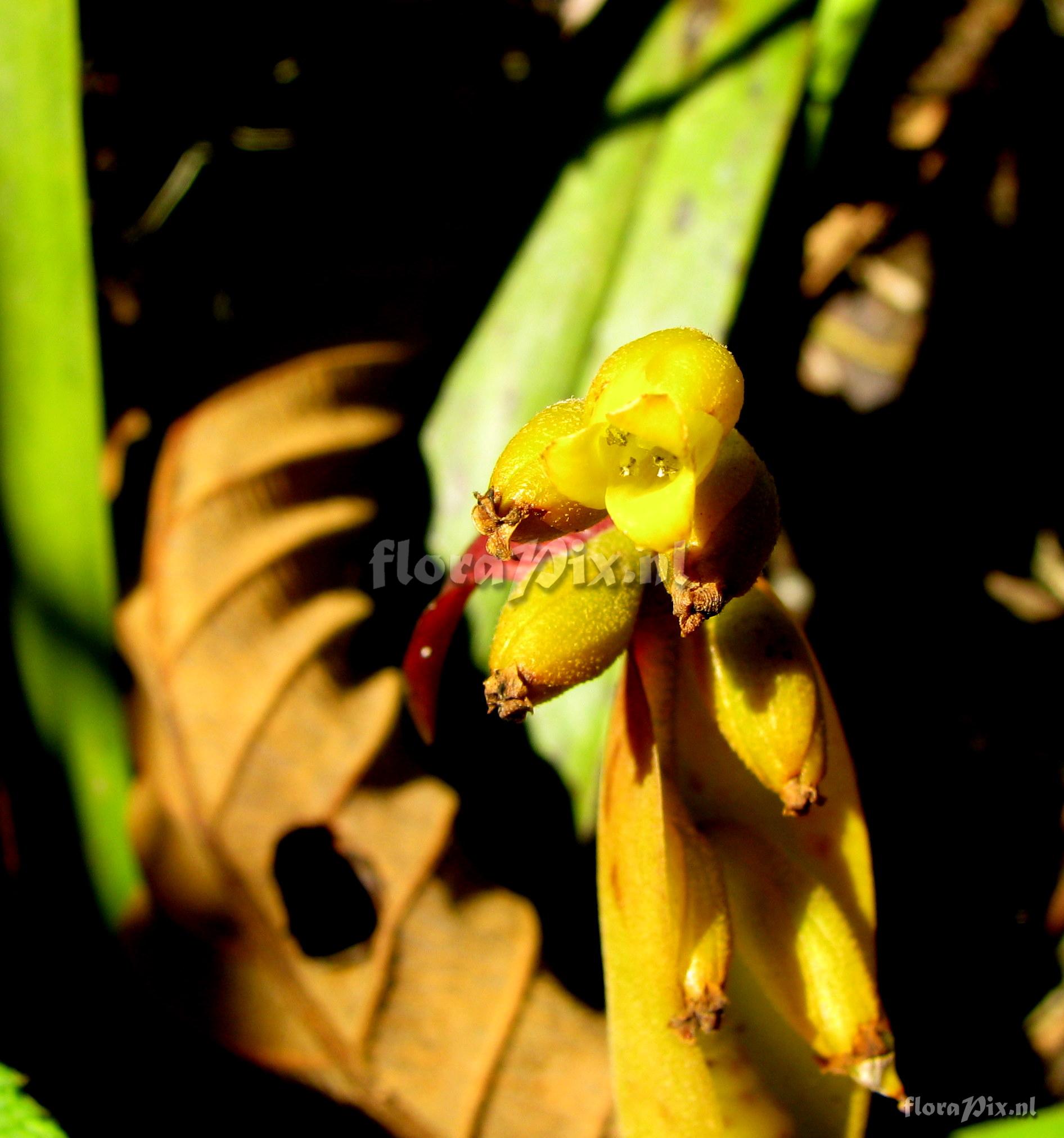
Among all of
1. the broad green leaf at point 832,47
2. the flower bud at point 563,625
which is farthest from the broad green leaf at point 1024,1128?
the broad green leaf at point 832,47

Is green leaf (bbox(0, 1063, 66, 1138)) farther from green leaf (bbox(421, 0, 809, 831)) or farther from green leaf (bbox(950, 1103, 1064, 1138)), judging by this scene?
green leaf (bbox(950, 1103, 1064, 1138))

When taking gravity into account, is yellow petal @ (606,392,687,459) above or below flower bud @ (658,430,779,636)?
above

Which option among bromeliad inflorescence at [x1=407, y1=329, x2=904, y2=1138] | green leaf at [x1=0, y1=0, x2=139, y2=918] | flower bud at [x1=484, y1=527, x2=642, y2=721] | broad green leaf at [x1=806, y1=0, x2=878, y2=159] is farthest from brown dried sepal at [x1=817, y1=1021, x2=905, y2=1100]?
broad green leaf at [x1=806, y1=0, x2=878, y2=159]

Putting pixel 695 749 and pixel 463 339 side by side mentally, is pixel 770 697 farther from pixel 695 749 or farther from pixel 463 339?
pixel 463 339

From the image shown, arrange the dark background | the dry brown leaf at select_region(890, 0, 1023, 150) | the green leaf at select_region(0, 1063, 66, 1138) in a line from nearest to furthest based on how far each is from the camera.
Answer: the green leaf at select_region(0, 1063, 66, 1138)
the dark background
the dry brown leaf at select_region(890, 0, 1023, 150)

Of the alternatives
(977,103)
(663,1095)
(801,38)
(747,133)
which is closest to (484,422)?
(747,133)

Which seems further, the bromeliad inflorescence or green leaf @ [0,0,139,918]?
green leaf @ [0,0,139,918]

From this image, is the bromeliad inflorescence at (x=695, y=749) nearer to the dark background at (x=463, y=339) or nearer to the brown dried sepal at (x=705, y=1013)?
the brown dried sepal at (x=705, y=1013)

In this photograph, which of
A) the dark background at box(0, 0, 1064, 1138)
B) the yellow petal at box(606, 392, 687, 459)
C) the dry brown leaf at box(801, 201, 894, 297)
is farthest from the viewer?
the dry brown leaf at box(801, 201, 894, 297)
